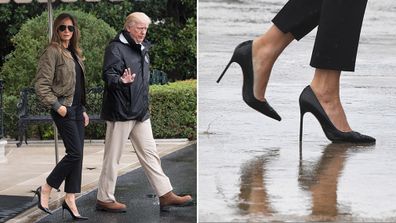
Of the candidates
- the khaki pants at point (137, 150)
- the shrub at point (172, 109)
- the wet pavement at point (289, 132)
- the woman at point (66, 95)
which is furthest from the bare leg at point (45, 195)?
the shrub at point (172, 109)

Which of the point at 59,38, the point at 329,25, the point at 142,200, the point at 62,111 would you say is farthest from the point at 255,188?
the point at 142,200

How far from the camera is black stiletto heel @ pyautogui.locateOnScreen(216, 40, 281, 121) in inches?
170

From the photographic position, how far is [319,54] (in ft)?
14.1

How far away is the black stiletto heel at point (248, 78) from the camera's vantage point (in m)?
4.31

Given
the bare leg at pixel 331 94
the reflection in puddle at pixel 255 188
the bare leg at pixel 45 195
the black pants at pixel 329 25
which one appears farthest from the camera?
the bare leg at pixel 45 195

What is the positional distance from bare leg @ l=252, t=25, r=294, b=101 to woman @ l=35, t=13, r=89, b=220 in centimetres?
219

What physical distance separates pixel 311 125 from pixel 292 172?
1.08ft

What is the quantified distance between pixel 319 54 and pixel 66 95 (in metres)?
2.52

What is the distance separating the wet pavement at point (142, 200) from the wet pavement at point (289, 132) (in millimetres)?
2048

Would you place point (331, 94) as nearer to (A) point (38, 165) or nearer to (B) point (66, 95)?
(B) point (66, 95)

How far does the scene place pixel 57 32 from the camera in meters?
6.29

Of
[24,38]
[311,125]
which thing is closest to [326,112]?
[311,125]

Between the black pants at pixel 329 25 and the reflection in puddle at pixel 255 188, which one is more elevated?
the black pants at pixel 329 25

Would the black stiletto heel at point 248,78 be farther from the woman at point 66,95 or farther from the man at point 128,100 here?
the woman at point 66,95
